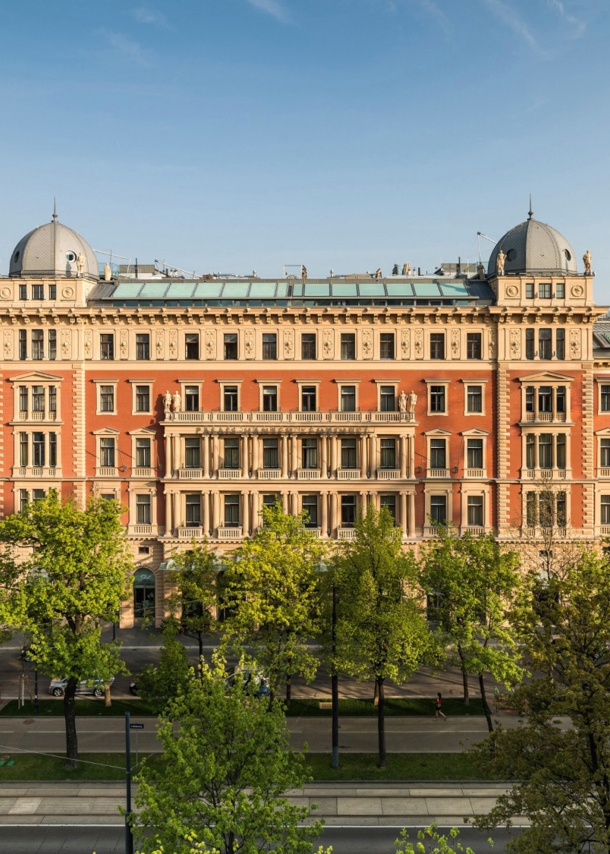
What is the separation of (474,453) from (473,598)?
20591 mm

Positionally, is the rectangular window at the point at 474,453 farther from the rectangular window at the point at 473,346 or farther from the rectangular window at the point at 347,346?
the rectangular window at the point at 347,346

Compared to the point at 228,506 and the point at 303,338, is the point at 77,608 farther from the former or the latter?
the point at 303,338

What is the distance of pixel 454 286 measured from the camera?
2574 inches

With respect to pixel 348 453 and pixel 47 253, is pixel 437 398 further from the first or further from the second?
pixel 47 253

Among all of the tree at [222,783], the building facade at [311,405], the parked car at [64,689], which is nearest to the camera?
the tree at [222,783]

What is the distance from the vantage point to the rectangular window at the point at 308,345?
207 ft

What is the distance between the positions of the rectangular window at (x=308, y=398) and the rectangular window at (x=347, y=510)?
771 centimetres

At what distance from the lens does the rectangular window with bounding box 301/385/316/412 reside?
206ft

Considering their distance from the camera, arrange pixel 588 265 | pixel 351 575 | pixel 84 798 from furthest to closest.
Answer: pixel 588 265
pixel 351 575
pixel 84 798

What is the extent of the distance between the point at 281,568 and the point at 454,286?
3199cm

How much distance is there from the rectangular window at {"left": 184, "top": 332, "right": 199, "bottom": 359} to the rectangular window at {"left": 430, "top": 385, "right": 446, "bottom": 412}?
64.0ft

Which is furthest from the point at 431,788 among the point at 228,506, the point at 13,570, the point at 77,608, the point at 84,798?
the point at 228,506

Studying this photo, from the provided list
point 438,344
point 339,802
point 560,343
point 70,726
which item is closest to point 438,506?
point 438,344

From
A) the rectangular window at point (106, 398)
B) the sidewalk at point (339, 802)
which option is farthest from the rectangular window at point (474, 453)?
the rectangular window at point (106, 398)
